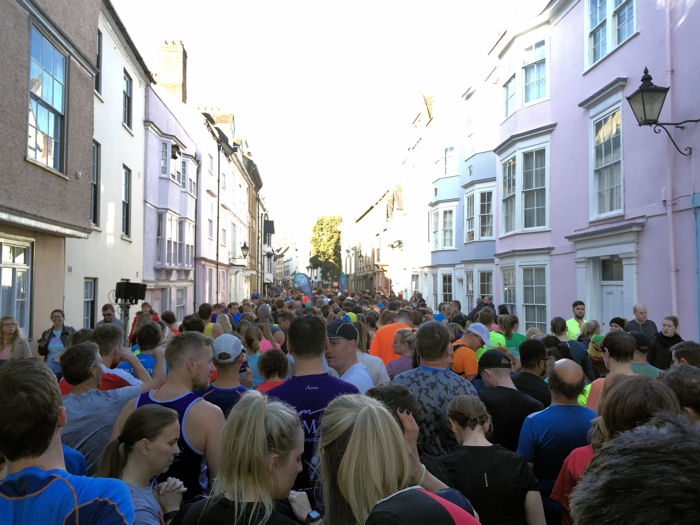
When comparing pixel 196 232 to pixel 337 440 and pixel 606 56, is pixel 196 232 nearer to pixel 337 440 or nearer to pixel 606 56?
pixel 606 56

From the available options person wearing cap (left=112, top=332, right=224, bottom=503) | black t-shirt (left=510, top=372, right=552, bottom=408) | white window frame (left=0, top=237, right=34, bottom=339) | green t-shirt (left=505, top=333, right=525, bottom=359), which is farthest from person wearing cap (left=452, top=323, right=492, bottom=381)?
white window frame (left=0, top=237, right=34, bottom=339)

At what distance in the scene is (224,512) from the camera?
2.19 metres

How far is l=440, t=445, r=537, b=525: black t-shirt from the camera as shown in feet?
10.4

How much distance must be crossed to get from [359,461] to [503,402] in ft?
8.93

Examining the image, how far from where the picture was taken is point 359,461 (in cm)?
209

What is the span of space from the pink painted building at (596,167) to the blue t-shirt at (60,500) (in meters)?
10.2

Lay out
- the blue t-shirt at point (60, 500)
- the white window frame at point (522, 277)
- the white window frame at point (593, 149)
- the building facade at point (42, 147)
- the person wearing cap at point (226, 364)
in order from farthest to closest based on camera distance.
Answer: the white window frame at point (522, 277), the white window frame at point (593, 149), the building facade at point (42, 147), the person wearing cap at point (226, 364), the blue t-shirt at point (60, 500)

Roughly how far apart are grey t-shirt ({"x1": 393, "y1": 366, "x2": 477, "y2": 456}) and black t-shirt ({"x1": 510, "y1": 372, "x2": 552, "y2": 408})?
1.18 m

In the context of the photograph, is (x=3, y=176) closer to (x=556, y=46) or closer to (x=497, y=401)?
(x=497, y=401)

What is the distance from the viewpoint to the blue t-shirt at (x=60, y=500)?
1998mm

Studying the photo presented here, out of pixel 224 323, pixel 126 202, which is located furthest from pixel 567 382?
pixel 126 202

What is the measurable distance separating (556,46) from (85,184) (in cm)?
1245

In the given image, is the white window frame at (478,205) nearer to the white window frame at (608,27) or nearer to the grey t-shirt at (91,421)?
the white window frame at (608,27)

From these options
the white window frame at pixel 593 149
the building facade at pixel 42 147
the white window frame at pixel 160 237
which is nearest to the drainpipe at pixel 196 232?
the white window frame at pixel 160 237
